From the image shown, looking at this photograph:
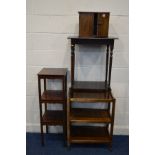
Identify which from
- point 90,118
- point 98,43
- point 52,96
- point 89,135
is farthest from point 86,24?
point 89,135

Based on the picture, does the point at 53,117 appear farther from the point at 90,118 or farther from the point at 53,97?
the point at 90,118

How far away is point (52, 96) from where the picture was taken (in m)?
2.52

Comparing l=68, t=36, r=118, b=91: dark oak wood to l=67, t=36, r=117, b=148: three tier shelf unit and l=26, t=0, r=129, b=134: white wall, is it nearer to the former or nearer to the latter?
l=67, t=36, r=117, b=148: three tier shelf unit

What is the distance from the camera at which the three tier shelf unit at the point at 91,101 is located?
7.68 feet

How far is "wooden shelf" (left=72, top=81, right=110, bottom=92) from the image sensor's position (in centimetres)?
249

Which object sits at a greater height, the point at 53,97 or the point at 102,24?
the point at 102,24

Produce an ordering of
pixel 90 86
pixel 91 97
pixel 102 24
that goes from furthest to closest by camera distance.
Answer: pixel 90 86, pixel 91 97, pixel 102 24

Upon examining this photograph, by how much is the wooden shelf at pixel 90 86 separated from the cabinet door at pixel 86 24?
57cm

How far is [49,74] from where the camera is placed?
238 centimetres

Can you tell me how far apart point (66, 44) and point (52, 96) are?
0.61 m

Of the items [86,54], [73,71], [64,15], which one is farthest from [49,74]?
[64,15]

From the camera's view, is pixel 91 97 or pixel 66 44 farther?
pixel 66 44

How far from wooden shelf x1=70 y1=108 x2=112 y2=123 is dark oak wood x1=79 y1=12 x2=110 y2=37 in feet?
2.87
